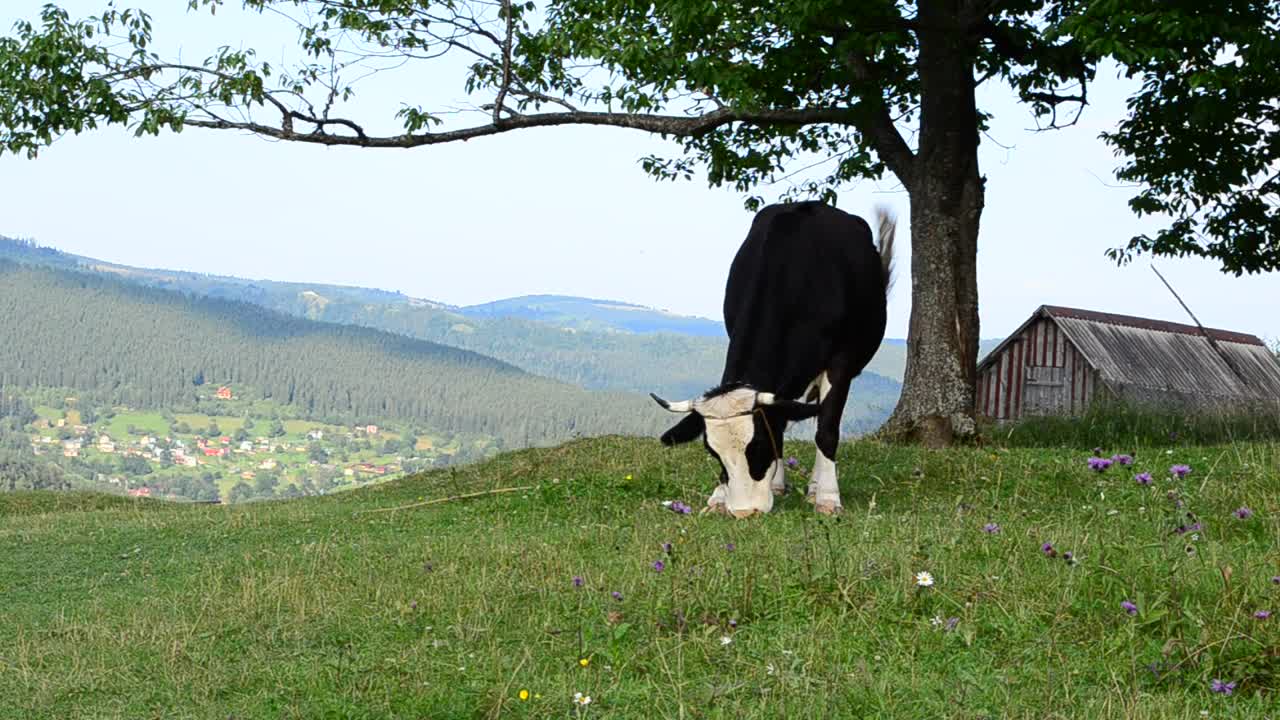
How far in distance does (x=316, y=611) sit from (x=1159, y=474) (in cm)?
966

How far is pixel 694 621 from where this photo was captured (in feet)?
24.5

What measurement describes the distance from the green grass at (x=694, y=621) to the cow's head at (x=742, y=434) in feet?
1.39

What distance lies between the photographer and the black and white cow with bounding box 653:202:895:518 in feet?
38.0

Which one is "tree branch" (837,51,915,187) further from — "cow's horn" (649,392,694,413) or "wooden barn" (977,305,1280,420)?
"wooden barn" (977,305,1280,420)

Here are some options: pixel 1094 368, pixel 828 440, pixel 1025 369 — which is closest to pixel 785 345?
pixel 828 440

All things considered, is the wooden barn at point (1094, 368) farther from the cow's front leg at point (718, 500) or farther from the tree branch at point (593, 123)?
the cow's front leg at point (718, 500)

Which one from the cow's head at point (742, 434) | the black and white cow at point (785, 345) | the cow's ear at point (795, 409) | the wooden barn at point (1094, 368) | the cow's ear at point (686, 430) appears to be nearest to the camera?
the cow's head at point (742, 434)

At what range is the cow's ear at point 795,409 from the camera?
1172 cm

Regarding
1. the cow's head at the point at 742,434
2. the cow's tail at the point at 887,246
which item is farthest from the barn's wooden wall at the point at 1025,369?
the cow's head at the point at 742,434

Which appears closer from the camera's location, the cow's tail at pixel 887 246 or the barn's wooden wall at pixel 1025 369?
the cow's tail at pixel 887 246

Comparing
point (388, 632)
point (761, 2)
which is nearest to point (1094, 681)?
point (388, 632)

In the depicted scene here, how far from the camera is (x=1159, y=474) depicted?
1436cm

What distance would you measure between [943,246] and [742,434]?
35.1 feet

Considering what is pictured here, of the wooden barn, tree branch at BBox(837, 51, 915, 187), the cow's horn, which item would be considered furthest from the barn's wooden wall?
the cow's horn
